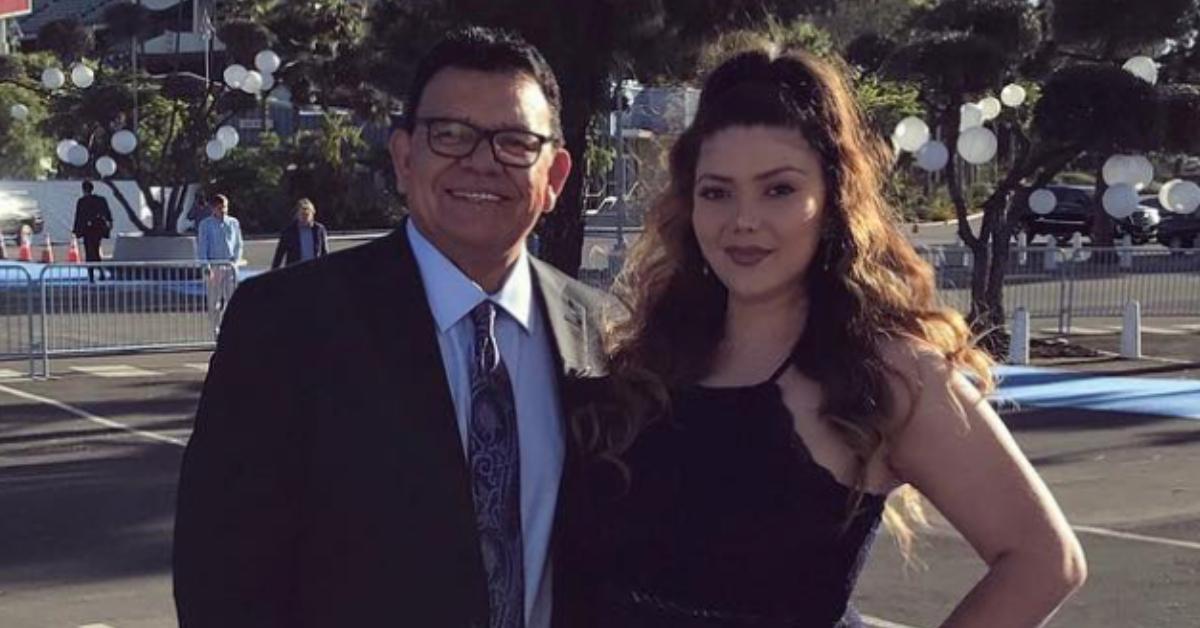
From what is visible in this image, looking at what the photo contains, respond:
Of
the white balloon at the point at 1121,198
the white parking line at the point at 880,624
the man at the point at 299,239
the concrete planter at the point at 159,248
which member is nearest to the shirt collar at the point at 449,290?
the white parking line at the point at 880,624

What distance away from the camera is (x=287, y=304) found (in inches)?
97.5

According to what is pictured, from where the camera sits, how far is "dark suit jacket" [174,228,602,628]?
2.44 m

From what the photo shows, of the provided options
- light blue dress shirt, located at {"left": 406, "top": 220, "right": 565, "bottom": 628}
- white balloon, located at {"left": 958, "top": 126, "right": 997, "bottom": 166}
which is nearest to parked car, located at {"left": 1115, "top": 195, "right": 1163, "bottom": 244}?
white balloon, located at {"left": 958, "top": 126, "right": 997, "bottom": 166}

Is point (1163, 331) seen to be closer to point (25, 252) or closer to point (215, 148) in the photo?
point (215, 148)

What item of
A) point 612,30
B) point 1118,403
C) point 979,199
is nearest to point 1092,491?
point 1118,403

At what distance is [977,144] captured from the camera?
17359mm

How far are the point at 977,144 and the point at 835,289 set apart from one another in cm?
1519

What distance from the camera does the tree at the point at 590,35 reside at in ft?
49.3

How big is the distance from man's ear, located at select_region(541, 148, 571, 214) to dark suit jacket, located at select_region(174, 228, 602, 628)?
47 centimetres

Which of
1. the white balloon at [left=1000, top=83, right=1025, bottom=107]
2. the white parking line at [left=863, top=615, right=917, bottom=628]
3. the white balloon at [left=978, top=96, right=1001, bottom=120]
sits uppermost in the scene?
the white balloon at [left=1000, top=83, right=1025, bottom=107]

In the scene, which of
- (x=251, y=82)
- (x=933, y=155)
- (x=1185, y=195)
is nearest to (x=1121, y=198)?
(x=1185, y=195)

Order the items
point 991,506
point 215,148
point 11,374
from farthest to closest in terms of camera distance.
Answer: point 215,148, point 11,374, point 991,506

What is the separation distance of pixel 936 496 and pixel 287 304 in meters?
0.94

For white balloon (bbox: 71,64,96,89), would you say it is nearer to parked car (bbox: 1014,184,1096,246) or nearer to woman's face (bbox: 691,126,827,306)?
parked car (bbox: 1014,184,1096,246)
